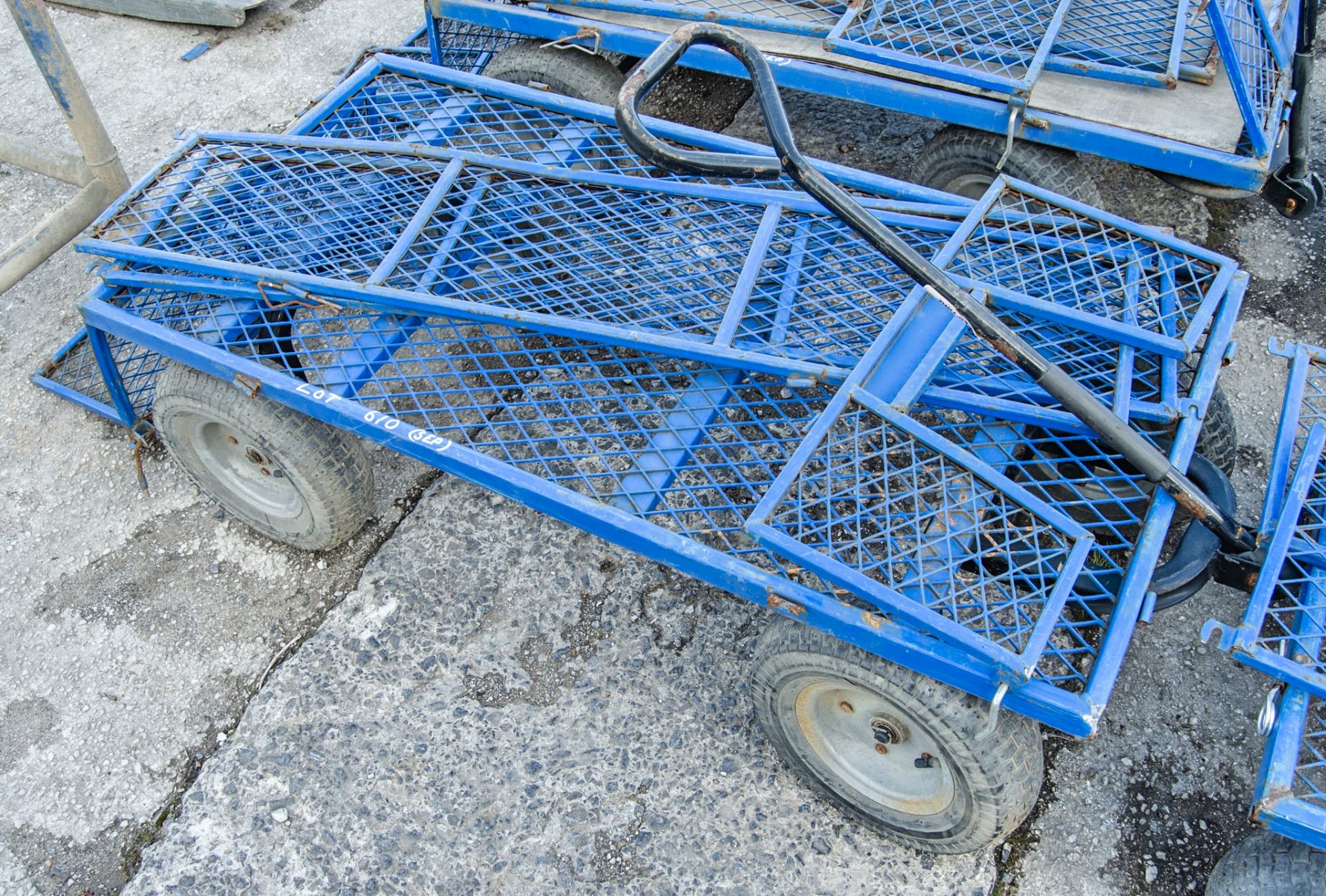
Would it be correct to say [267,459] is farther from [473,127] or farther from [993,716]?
[993,716]

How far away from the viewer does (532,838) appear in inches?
109

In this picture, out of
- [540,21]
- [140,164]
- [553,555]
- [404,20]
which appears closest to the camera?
[553,555]

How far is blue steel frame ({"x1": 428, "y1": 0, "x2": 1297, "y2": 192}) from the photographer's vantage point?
3316 mm

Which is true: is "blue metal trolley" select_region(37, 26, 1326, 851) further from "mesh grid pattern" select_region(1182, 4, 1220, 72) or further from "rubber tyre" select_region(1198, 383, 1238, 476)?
"mesh grid pattern" select_region(1182, 4, 1220, 72)

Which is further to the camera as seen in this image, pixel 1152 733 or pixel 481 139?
pixel 481 139

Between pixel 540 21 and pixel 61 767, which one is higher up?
pixel 540 21

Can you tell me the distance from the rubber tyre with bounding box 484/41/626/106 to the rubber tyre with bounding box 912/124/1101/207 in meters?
1.38

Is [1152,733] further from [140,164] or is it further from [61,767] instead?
[140,164]

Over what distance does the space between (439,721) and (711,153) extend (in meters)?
1.83

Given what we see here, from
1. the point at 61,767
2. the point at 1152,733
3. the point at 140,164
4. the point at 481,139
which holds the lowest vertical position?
the point at 1152,733

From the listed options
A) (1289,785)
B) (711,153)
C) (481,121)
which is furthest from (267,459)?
(1289,785)

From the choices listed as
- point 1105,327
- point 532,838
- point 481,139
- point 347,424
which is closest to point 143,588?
point 347,424

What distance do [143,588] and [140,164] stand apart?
8.12ft

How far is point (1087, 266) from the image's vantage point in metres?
2.96
